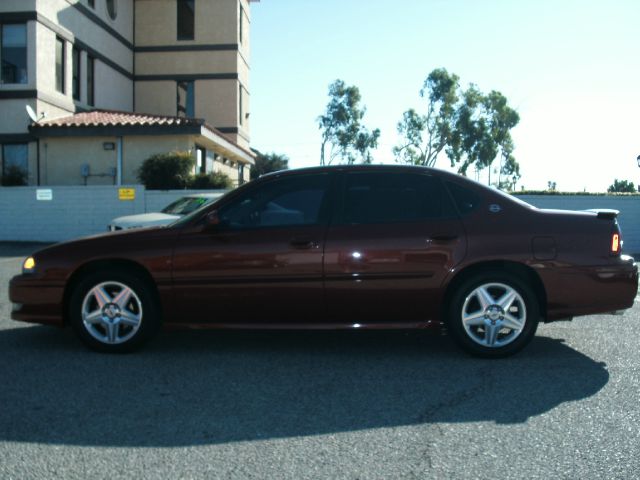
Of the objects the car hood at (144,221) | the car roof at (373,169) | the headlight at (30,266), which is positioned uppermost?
the car roof at (373,169)

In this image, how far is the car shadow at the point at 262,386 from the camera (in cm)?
389

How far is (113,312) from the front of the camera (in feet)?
18.5

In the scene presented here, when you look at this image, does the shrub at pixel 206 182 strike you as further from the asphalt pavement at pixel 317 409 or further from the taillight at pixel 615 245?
A: the taillight at pixel 615 245

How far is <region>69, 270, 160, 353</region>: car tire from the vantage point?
5598mm

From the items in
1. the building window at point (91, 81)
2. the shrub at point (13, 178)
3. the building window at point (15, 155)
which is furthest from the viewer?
the building window at point (91, 81)

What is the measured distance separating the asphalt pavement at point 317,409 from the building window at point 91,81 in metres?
21.8

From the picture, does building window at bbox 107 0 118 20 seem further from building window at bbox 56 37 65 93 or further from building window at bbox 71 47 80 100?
building window at bbox 56 37 65 93

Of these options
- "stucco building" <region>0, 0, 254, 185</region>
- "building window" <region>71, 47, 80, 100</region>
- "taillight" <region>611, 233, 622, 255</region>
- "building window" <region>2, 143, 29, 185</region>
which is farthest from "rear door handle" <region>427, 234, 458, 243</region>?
"building window" <region>71, 47, 80, 100</region>

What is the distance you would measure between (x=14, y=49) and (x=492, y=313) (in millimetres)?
20612

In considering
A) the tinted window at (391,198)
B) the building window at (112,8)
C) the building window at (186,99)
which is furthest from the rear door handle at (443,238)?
the building window at (186,99)

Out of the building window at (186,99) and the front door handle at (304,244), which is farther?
the building window at (186,99)

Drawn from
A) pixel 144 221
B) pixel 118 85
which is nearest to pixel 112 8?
pixel 118 85

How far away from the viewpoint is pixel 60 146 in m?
22.7

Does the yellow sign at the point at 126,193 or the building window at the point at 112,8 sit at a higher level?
the building window at the point at 112,8
